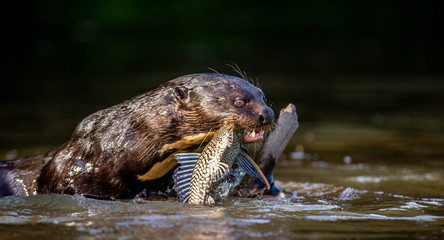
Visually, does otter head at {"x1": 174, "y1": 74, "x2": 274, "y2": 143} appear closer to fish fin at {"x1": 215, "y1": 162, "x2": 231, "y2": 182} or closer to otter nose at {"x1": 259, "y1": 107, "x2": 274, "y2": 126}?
otter nose at {"x1": 259, "y1": 107, "x2": 274, "y2": 126}

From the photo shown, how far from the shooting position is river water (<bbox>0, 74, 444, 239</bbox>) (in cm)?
415

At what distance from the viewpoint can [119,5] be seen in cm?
2188

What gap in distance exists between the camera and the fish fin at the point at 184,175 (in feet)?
15.8

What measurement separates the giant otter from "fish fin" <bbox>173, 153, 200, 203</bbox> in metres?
0.15

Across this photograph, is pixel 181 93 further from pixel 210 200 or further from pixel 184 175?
pixel 210 200

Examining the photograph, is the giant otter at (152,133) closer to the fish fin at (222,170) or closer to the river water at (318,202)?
the river water at (318,202)

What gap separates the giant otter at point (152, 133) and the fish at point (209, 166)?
139 millimetres

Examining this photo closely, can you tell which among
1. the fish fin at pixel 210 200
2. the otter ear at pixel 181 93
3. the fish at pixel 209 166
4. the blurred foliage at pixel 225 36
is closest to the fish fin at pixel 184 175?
the fish at pixel 209 166

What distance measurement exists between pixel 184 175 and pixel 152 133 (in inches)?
12.7

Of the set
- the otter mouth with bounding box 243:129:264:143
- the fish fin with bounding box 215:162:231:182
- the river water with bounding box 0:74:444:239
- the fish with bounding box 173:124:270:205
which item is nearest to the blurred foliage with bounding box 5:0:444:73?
the river water with bounding box 0:74:444:239

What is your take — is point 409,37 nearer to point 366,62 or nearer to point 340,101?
point 366,62

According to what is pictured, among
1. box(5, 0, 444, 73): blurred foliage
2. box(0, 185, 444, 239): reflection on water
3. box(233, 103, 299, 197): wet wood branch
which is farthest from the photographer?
box(5, 0, 444, 73): blurred foliage

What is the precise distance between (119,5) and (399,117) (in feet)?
43.8

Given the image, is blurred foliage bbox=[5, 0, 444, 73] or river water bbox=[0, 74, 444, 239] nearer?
river water bbox=[0, 74, 444, 239]
